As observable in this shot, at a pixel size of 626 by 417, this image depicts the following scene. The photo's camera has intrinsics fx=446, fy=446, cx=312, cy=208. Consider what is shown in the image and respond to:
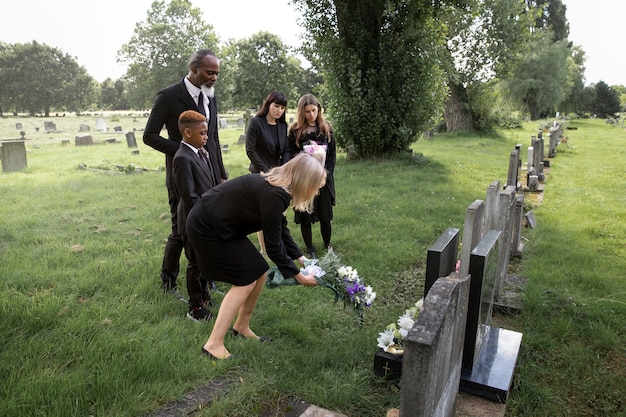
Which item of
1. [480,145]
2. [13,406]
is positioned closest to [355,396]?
[13,406]

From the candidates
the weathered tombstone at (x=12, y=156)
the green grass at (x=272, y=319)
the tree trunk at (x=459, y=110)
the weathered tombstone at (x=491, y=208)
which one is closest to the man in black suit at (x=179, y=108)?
the green grass at (x=272, y=319)

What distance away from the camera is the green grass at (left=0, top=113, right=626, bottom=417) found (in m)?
2.84

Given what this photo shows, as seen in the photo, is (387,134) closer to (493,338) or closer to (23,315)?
(493,338)

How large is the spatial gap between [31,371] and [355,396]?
209cm

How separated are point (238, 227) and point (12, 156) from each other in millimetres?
12272

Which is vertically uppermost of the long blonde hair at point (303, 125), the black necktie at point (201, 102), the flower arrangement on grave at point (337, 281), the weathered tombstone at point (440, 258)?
the black necktie at point (201, 102)

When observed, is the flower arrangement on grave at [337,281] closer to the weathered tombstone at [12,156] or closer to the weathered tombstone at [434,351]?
the weathered tombstone at [434,351]

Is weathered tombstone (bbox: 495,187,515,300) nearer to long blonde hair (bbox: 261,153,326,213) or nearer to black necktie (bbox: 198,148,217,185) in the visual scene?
long blonde hair (bbox: 261,153,326,213)

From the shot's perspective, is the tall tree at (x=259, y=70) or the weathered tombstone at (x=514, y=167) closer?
the weathered tombstone at (x=514, y=167)

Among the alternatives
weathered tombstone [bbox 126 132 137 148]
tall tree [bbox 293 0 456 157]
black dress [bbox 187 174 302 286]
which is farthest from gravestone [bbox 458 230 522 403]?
weathered tombstone [bbox 126 132 137 148]

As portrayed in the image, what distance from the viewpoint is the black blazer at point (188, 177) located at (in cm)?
360

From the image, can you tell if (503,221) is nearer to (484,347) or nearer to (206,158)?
(484,347)

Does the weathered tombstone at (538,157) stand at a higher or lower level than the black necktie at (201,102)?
lower

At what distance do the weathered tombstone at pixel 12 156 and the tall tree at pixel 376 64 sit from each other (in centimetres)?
882
